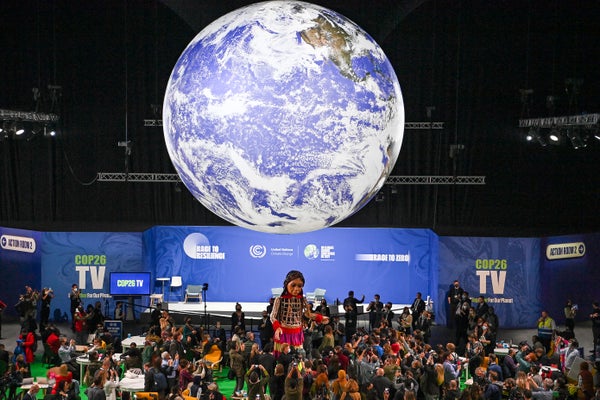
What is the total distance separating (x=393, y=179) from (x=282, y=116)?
2001cm

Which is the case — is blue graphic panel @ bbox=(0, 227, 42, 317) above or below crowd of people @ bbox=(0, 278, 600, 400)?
above

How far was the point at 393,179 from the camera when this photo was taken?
23.9 meters

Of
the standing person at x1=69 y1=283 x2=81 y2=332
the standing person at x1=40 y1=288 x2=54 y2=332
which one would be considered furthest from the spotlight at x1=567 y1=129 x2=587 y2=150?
the standing person at x1=40 y1=288 x2=54 y2=332

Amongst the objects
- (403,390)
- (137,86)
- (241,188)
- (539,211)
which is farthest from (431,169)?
(241,188)

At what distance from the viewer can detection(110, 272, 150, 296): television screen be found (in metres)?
21.9

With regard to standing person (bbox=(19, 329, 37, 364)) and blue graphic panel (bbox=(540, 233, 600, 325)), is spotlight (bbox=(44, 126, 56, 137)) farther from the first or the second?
blue graphic panel (bbox=(540, 233, 600, 325))

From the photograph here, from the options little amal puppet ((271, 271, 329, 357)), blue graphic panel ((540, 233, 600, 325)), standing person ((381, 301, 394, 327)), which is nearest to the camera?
little amal puppet ((271, 271, 329, 357))

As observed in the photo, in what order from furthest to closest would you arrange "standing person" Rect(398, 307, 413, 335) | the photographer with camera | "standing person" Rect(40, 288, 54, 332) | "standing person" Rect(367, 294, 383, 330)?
"standing person" Rect(40, 288, 54, 332) < "standing person" Rect(367, 294, 383, 330) < "standing person" Rect(398, 307, 413, 335) < the photographer with camera

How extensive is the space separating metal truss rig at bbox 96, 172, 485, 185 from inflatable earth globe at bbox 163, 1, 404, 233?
1844cm

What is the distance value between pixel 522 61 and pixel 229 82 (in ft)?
69.9

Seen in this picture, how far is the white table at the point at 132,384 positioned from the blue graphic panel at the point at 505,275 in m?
11.1

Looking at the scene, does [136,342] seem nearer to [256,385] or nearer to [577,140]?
[256,385]

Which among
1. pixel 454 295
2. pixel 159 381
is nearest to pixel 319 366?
pixel 159 381

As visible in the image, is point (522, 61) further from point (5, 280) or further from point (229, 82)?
point (229, 82)
